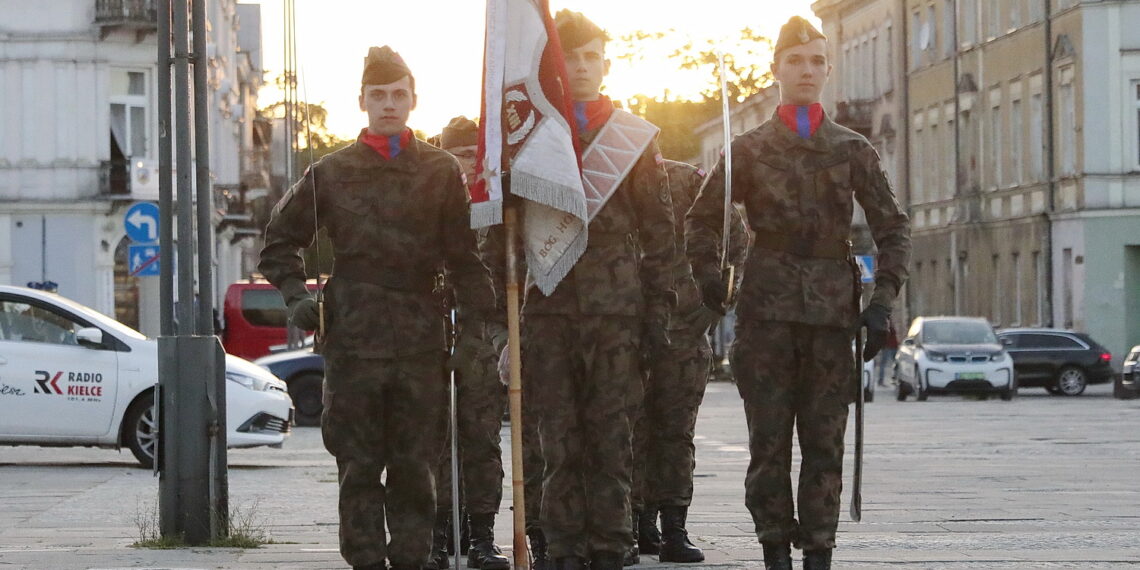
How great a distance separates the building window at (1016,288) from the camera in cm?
5653

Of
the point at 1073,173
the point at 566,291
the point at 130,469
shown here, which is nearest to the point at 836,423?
the point at 566,291

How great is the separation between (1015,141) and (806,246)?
4904 centimetres

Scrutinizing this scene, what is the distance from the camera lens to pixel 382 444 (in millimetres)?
8828

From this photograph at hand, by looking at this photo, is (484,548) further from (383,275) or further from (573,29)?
(573,29)

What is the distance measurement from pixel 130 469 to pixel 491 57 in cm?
1132

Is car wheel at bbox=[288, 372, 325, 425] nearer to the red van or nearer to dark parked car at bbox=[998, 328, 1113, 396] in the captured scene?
the red van

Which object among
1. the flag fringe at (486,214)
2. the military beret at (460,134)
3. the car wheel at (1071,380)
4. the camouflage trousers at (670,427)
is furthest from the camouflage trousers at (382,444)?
the car wheel at (1071,380)

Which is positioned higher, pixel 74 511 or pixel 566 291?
pixel 566 291

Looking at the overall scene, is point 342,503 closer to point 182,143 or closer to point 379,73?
point 379,73

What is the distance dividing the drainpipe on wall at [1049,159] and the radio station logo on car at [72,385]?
3704cm

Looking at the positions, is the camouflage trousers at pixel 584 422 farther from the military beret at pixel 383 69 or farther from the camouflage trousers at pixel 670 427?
the camouflage trousers at pixel 670 427

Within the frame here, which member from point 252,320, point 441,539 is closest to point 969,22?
point 252,320

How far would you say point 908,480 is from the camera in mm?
16969

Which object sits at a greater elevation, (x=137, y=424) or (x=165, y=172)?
(x=165, y=172)
